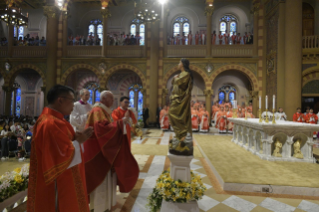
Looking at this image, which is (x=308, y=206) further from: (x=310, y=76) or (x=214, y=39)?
(x=214, y=39)

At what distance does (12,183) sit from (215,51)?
574 inches

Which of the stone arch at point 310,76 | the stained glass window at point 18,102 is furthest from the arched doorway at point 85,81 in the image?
the stone arch at point 310,76

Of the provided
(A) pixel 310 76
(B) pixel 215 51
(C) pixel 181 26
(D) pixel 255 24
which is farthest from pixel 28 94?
(A) pixel 310 76

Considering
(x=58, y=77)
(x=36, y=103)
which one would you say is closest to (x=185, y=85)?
(x=58, y=77)

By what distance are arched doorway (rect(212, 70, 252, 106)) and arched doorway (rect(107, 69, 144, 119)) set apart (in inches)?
275

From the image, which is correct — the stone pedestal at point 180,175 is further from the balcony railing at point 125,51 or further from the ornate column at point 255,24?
the ornate column at point 255,24

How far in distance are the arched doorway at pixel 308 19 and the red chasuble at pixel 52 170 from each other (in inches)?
664

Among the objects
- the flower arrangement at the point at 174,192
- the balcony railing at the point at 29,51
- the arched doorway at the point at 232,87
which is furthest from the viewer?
the arched doorway at the point at 232,87

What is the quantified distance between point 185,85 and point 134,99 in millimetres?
16482

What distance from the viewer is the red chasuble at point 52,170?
67.4 inches

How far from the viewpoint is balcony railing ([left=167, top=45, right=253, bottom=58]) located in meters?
14.9

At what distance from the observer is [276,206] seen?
3.28 meters

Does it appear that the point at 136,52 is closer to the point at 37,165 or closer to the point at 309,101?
the point at 309,101

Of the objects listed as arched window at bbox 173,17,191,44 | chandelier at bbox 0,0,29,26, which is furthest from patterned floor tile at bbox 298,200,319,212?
arched window at bbox 173,17,191,44
